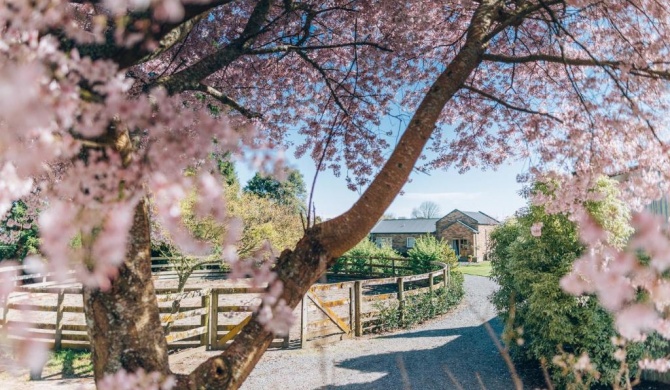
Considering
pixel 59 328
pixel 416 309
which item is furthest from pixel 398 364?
pixel 59 328

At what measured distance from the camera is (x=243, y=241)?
44.3 ft

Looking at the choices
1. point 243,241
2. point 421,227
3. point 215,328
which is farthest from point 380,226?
point 215,328

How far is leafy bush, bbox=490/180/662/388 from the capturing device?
262 inches

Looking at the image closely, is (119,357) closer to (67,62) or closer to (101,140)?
(101,140)

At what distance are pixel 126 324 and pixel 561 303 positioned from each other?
6.77m

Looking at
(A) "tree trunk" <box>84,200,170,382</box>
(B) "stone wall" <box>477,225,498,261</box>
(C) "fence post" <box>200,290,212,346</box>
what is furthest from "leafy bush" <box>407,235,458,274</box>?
(B) "stone wall" <box>477,225,498,261</box>

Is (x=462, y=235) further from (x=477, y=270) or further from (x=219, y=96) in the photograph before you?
(x=219, y=96)

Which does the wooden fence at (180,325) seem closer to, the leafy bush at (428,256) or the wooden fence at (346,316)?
the wooden fence at (346,316)

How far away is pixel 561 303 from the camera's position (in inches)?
272

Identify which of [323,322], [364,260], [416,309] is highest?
[364,260]

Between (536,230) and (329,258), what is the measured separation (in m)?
4.84

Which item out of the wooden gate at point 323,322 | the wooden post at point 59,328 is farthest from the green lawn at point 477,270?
the wooden post at point 59,328

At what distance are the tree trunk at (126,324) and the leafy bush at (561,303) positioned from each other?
5.40m

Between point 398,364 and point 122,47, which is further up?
point 122,47
